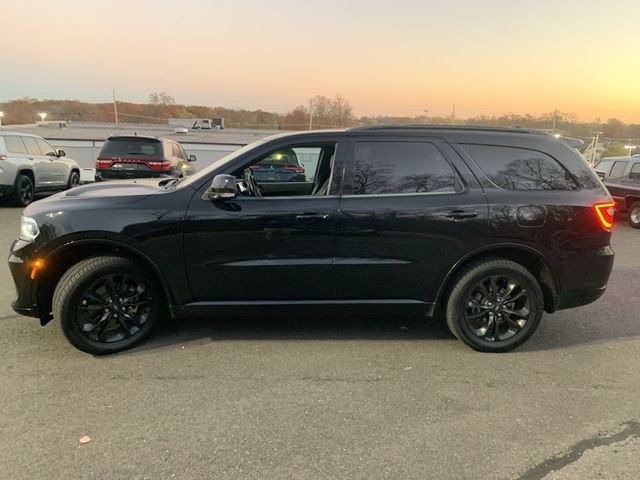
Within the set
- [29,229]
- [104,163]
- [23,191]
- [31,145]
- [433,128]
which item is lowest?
[23,191]

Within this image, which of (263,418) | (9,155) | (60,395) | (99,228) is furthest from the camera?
(9,155)

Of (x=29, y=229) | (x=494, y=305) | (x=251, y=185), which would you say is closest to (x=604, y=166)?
(x=494, y=305)

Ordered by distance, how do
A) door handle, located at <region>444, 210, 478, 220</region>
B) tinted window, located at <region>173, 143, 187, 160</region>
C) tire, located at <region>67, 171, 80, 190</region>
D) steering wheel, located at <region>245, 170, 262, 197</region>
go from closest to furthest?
door handle, located at <region>444, 210, 478, 220</region> → steering wheel, located at <region>245, 170, 262, 197</region> → tinted window, located at <region>173, 143, 187, 160</region> → tire, located at <region>67, 171, 80, 190</region>

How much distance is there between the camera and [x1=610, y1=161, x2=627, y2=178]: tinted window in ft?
39.3

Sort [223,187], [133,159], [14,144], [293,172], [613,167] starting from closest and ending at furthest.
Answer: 1. [223,187]
2. [293,172]
3. [133,159]
4. [14,144]
5. [613,167]

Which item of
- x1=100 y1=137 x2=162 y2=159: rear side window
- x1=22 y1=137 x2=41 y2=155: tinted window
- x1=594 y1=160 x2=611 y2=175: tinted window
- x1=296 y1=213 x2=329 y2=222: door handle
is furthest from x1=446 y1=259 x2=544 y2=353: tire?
x1=22 y1=137 x2=41 y2=155: tinted window

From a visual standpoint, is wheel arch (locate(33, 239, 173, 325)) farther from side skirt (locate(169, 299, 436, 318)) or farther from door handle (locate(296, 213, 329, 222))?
door handle (locate(296, 213, 329, 222))

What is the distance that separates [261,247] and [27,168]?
10443 mm

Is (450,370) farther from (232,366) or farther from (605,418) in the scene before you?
(232,366)

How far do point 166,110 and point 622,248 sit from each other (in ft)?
208

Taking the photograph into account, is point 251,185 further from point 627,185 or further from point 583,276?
point 627,185

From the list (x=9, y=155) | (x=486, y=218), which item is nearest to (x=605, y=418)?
(x=486, y=218)

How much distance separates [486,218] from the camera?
3.77 meters

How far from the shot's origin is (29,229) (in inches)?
143
